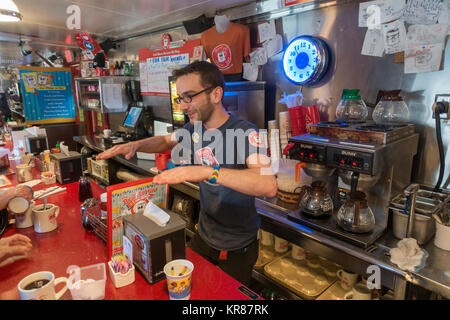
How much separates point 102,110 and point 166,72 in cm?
149

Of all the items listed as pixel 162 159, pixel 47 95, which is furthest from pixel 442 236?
pixel 47 95

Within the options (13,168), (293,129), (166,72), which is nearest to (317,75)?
(293,129)

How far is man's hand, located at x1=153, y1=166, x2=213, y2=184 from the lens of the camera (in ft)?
4.23

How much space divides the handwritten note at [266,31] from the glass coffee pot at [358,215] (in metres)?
1.77

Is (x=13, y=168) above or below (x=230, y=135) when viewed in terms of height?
below

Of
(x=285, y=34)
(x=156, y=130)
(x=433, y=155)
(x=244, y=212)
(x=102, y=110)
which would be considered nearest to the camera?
(x=244, y=212)

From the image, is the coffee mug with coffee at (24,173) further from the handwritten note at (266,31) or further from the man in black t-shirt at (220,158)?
the handwritten note at (266,31)

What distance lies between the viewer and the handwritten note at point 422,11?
6.07ft

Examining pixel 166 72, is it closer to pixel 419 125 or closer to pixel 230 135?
pixel 230 135

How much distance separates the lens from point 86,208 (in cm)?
167

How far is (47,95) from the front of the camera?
20.5 feet

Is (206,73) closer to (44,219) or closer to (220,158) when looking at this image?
(220,158)

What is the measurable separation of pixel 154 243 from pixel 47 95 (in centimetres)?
645

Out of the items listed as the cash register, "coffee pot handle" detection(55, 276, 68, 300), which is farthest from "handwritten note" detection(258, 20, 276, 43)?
"coffee pot handle" detection(55, 276, 68, 300)
